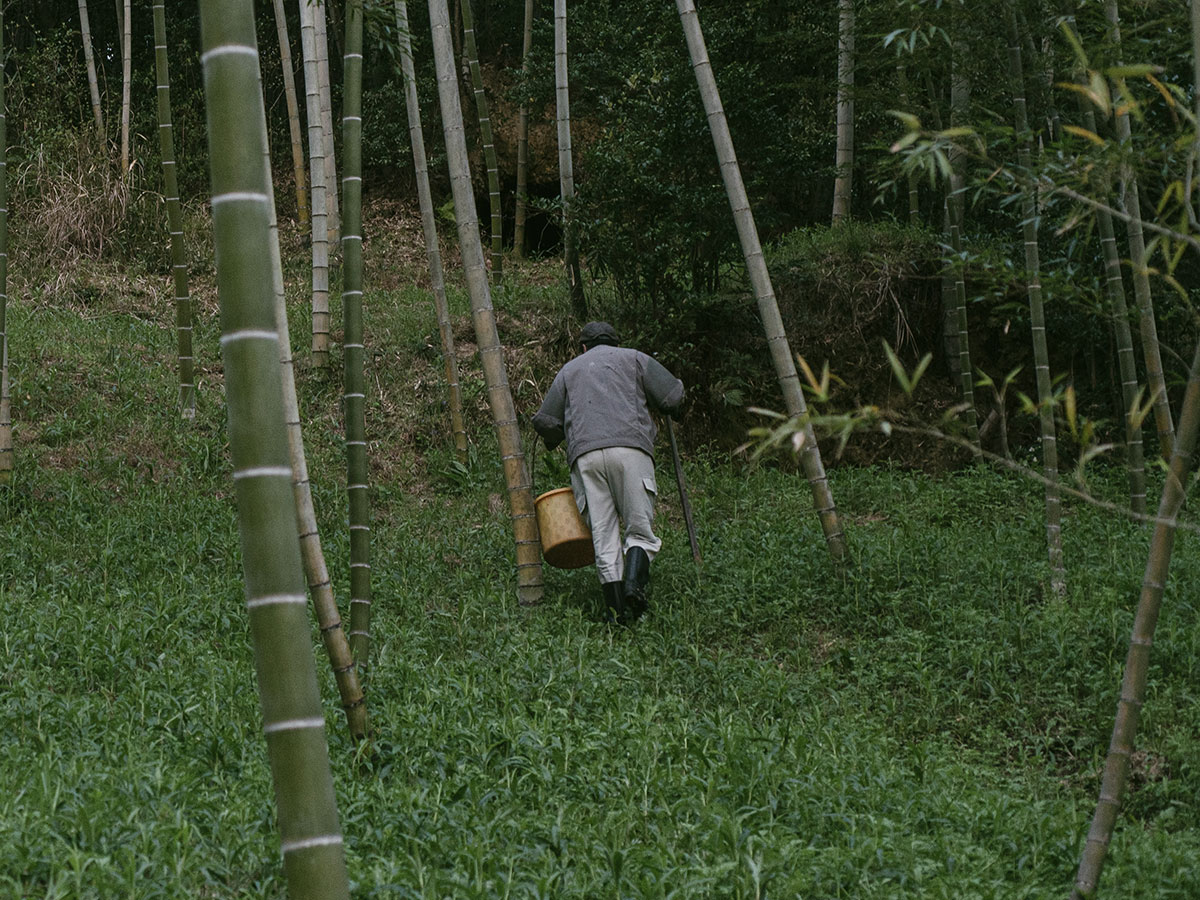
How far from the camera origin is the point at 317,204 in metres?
8.16

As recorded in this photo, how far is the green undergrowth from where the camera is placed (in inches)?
121

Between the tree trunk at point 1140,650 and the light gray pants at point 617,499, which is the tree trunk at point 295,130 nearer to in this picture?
the light gray pants at point 617,499

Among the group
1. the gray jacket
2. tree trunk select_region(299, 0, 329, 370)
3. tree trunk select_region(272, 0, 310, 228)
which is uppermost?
tree trunk select_region(272, 0, 310, 228)

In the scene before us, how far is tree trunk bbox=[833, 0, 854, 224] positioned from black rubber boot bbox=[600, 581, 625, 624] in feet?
13.9

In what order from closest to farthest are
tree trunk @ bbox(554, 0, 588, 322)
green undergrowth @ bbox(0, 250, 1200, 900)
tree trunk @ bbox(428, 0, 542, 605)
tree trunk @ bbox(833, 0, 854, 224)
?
green undergrowth @ bbox(0, 250, 1200, 900) → tree trunk @ bbox(428, 0, 542, 605) → tree trunk @ bbox(833, 0, 854, 224) → tree trunk @ bbox(554, 0, 588, 322)

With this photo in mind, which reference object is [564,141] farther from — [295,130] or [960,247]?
[295,130]

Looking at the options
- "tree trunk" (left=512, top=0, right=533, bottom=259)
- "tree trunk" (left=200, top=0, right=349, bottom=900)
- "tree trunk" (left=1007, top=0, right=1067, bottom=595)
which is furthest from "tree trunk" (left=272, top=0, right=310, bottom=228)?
"tree trunk" (left=200, top=0, right=349, bottom=900)

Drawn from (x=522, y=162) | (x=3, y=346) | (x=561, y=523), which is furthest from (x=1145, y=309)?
(x=522, y=162)

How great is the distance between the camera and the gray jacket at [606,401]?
19.1 feet

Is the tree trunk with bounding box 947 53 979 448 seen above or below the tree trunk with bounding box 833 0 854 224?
below

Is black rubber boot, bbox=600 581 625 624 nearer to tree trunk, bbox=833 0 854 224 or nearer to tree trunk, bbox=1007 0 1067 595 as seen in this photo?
tree trunk, bbox=1007 0 1067 595

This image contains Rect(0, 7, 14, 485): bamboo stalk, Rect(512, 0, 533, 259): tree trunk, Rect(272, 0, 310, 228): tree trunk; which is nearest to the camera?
Rect(0, 7, 14, 485): bamboo stalk

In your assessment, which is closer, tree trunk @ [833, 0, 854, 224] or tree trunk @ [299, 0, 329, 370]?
tree trunk @ [299, 0, 329, 370]

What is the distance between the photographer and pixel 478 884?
2828mm
